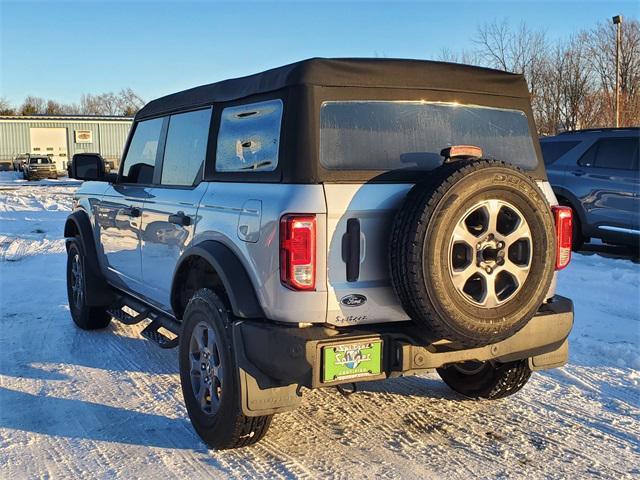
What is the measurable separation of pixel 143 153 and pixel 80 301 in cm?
175

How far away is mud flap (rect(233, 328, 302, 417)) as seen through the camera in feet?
10.9

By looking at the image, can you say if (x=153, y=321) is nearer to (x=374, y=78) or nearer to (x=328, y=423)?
(x=328, y=423)

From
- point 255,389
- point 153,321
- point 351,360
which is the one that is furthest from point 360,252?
point 153,321

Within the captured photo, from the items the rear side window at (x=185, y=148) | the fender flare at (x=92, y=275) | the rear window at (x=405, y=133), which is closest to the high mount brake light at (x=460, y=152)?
the rear window at (x=405, y=133)

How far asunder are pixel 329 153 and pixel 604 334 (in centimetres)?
379

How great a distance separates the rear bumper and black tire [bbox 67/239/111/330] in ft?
10.6

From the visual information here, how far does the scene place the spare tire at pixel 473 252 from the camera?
3.09 m

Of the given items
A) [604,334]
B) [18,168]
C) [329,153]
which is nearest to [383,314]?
[329,153]

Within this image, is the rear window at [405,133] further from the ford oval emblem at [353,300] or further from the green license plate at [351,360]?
the green license plate at [351,360]

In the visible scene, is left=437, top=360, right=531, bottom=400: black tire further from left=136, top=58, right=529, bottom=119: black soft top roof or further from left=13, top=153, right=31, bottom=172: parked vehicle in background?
left=13, top=153, right=31, bottom=172: parked vehicle in background

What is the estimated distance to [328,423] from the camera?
4078mm

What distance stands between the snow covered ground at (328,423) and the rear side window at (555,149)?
5442mm

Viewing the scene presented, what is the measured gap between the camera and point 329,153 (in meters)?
3.33

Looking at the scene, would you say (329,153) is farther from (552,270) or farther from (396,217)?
(552,270)
